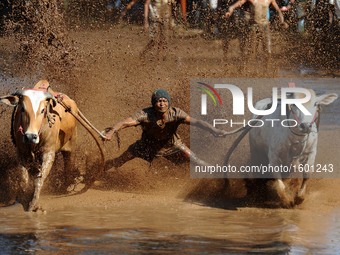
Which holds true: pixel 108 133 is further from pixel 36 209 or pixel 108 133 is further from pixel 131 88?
pixel 131 88

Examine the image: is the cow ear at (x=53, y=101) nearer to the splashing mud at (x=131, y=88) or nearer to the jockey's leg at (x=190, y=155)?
the splashing mud at (x=131, y=88)

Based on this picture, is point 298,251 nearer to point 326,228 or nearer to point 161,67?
point 326,228

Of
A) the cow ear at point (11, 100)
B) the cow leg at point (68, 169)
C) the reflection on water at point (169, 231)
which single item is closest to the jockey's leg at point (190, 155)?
the reflection on water at point (169, 231)

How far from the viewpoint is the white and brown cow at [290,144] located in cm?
1368

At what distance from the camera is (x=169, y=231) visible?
1280cm

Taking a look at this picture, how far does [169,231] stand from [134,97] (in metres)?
6.54

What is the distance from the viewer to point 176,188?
15.4 meters

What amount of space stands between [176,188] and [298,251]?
154 inches

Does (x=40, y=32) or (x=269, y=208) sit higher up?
(x=40, y=32)

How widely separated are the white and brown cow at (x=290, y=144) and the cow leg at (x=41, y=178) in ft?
8.28

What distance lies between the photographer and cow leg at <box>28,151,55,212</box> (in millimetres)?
13555

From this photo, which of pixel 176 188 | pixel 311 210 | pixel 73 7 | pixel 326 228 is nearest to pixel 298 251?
pixel 326 228

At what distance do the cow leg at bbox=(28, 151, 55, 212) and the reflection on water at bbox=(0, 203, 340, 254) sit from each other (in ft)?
0.40

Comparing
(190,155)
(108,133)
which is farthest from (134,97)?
(108,133)
